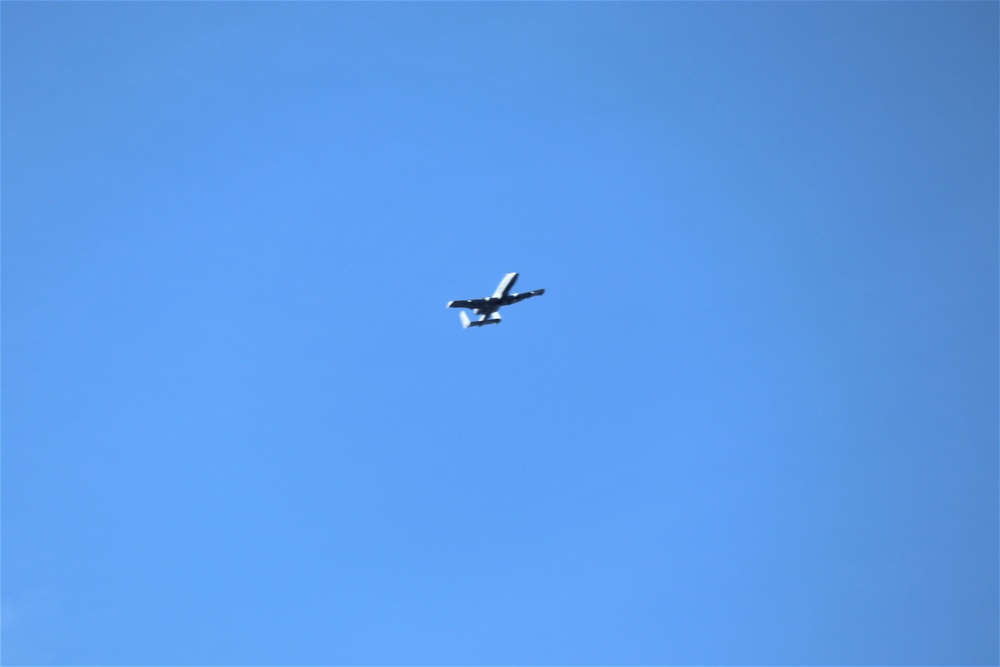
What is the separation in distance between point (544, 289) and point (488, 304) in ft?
15.1

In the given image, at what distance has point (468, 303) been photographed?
92750 mm

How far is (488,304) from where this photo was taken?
93438 millimetres

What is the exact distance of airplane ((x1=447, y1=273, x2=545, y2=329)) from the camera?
303 feet

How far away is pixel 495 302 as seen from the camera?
93.3m

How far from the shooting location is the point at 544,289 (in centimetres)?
9238

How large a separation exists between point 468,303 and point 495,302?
7.10ft

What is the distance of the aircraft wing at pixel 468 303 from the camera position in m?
91.9

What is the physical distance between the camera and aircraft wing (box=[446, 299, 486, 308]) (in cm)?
9188

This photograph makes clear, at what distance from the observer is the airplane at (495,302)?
92250 mm
